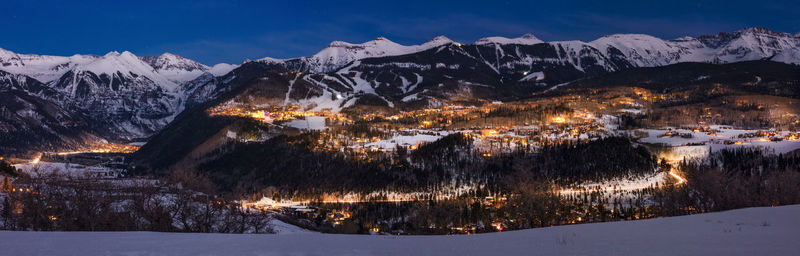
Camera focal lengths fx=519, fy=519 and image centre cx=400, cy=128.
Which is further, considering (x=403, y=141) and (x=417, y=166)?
(x=403, y=141)

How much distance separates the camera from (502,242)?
16.7m

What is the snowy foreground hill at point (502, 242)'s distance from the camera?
1411 cm

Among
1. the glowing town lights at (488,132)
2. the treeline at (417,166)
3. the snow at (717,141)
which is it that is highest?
the glowing town lights at (488,132)

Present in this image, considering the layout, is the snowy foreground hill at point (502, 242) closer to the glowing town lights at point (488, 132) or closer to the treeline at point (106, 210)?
the treeline at point (106, 210)

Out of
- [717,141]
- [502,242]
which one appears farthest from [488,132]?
[502,242]

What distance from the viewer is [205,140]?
611 feet

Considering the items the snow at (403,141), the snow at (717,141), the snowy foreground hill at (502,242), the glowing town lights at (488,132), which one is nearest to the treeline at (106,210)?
the snowy foreground hill at (502,242)

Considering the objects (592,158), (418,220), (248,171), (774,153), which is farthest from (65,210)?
(774,153)

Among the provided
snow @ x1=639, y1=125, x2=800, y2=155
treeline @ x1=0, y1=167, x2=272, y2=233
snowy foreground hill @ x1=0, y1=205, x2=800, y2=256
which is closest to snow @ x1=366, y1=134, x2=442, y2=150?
snow @ x1=639, y1=125, x2=800, y2=155

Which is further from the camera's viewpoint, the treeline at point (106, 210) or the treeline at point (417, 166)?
the treeline at point (417, 166)

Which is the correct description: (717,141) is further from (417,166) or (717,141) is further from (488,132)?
(417,166)

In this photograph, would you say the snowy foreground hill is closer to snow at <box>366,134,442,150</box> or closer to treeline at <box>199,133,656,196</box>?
treeline at <box>199,133,656,196</box>

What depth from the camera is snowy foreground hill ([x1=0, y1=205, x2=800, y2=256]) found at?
555 inches

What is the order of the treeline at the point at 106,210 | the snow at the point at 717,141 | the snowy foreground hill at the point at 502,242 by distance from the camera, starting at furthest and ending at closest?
the snow at the point at 717,141 → the treeline at the point at 106,210 → the snowy foreground hill at the point at 502,242
